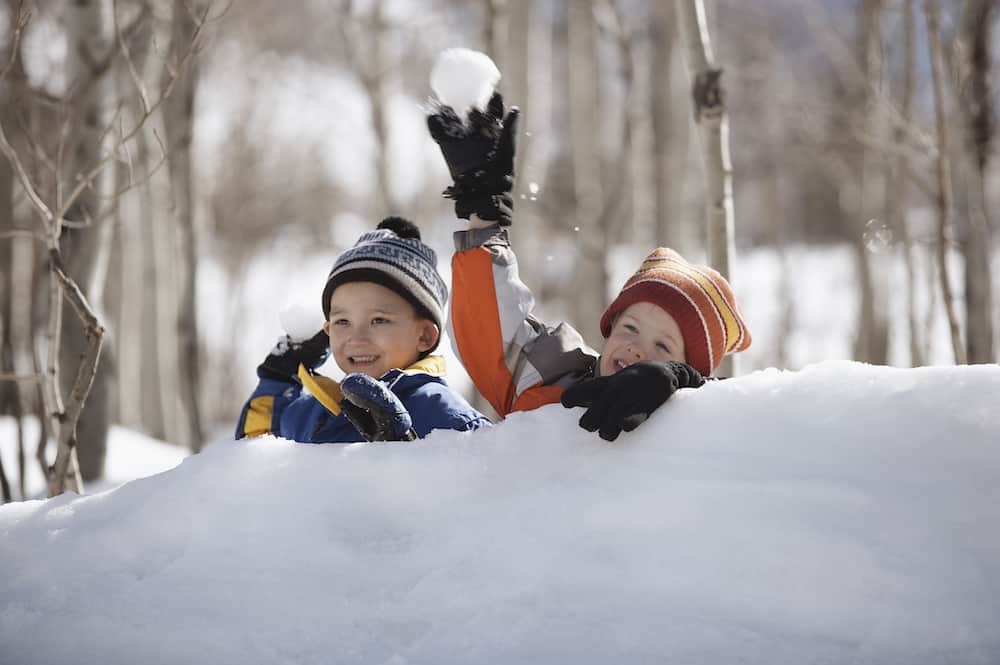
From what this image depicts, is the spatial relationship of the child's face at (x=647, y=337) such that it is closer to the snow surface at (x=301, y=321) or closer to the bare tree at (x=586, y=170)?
the snow surface at (x=301, y=321)

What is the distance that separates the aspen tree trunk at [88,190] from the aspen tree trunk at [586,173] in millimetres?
3186

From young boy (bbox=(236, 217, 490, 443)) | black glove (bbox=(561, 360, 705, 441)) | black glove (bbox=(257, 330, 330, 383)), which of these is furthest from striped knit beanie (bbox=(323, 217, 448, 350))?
black glove (bbox=(561, 360, 705, 441))

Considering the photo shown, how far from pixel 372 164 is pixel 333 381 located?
8.94 m

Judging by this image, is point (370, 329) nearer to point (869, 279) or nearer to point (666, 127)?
point (666, 127)

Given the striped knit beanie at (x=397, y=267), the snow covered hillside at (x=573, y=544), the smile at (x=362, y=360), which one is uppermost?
the striped knit beanie at (x=397, y=267)

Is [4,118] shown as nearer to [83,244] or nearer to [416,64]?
[83,244]

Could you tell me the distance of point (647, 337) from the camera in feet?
6.60

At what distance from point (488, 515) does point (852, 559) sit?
571 mm

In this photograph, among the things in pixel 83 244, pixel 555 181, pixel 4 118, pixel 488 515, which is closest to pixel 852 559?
pixel 488 515

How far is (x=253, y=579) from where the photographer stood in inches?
51.5

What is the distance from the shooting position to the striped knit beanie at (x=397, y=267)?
7.18ft

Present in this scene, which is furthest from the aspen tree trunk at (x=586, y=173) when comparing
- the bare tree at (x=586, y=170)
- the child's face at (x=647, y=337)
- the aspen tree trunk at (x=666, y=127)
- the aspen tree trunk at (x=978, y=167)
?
the child's face at (x=647, y=337)

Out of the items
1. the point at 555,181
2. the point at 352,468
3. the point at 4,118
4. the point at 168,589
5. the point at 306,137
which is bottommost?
the point at 168,589

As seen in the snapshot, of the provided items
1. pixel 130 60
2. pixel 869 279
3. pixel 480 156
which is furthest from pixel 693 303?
pixel 869 279
